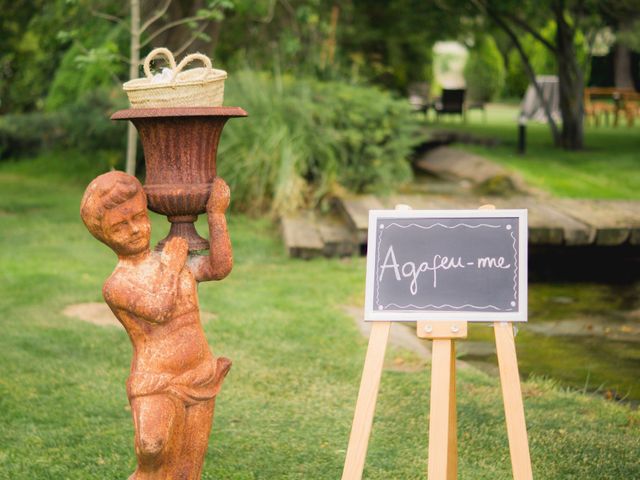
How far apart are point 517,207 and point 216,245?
6387 mm

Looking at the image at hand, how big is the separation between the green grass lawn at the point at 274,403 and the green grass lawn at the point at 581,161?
5.22 meters

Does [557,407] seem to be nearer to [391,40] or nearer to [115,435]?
[115,435]

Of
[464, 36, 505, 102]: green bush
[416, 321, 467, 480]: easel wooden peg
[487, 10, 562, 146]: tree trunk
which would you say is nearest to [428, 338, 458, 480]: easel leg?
[416, 321, 467, 480]: easel wooden peg

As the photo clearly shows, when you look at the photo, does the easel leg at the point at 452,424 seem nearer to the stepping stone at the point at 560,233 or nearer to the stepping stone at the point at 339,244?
the stepping stone at the point at 560,233

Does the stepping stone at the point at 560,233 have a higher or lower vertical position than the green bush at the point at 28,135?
higher

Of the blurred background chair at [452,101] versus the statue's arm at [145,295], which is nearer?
the statue's arm at [145,295]

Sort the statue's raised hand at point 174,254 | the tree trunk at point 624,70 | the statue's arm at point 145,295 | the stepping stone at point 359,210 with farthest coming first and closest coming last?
the tree trunk at point 624,70, the stepping stone at point 359,210, the statue's raised hand at point 174,254, the statue's arm at point 145,295

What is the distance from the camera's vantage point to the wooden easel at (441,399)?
3188 millimetres

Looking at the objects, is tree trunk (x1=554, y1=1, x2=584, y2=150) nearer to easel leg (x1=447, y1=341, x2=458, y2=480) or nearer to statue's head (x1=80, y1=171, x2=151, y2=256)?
easel leg (x1=447, y1=341, x2=458, y2=480)

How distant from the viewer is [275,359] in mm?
5699

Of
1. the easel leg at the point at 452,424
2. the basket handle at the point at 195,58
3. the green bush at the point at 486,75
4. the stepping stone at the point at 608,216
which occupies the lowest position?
the green bush at the point at 486,75

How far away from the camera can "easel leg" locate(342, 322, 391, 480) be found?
130 inches

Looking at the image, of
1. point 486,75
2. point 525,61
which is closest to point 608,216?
point 525,61

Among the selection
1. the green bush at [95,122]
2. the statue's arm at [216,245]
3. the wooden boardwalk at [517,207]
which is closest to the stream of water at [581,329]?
the wooden boardwalk at [517,207]
